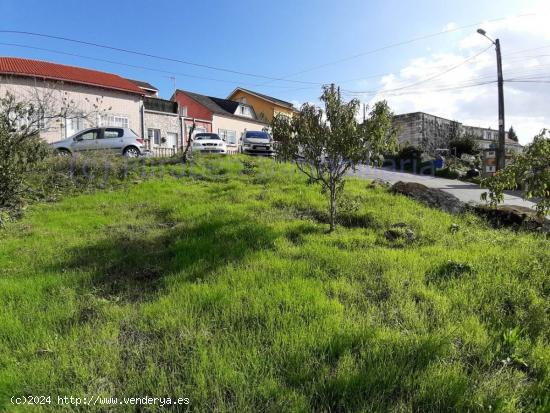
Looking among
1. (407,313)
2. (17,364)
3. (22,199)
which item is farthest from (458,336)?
(22,199)

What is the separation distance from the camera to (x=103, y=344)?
2.97 m

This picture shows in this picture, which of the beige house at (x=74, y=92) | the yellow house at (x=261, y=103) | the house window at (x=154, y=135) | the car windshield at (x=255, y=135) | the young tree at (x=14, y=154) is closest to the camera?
the young tree at (x=14, y=154)

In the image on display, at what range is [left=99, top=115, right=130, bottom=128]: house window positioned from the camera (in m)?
23.5

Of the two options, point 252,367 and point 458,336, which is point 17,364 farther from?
point 458,336

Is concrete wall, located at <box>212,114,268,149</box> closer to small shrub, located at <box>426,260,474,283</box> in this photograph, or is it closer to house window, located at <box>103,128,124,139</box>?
house window, located at <box>103,128,124,139</box>

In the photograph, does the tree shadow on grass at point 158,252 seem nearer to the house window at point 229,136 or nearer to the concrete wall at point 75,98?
the concrete wall at point 75,98

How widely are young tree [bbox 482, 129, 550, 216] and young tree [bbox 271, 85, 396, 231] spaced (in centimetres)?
285

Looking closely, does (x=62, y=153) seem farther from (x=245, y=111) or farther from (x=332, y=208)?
(x=245, y=111)

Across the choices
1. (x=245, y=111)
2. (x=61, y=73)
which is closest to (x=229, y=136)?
(x=245, y=111)

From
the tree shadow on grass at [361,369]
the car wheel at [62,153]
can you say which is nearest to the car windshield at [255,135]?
the car wheel at [62,153]

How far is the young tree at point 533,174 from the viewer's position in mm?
3479

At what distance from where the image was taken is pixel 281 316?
3332 mm

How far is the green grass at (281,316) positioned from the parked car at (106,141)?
30.4ft

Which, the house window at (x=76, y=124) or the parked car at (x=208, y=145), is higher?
the house window at (x=76, y=124)
